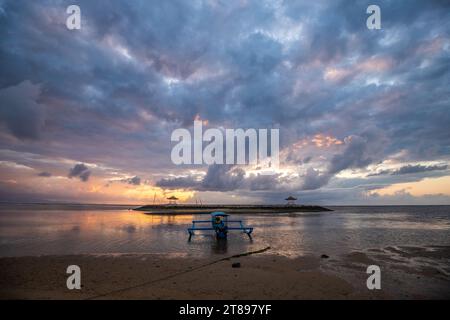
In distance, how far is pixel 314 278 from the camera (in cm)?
1104

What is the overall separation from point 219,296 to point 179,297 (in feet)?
4.69

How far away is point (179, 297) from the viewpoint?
28.5ft

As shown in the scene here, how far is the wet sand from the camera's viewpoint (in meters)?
9.07

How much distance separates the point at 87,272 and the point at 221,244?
37.8 ft

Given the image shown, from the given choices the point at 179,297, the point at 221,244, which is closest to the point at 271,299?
the point at 179,297

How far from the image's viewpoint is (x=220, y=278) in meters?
10.9

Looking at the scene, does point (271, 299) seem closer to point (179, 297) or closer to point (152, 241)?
point (179, 297)

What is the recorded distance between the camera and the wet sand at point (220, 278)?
9.07 metres

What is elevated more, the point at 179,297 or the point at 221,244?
the point at 179,297
